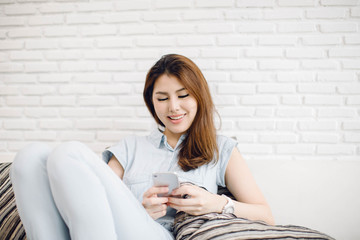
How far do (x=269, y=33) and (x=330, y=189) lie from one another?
3.50ft

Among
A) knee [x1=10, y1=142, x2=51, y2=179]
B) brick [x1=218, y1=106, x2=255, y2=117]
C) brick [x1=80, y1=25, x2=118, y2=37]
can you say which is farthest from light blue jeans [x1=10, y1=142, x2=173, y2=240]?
brick [x1=80, y1=25, x2=118, y2=37]

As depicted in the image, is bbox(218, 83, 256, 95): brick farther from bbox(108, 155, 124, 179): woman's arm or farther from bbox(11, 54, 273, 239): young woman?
bbox(108, 155, 124, 179): woman's arm

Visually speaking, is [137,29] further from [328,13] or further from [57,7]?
[328,13]

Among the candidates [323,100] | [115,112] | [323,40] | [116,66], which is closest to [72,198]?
[115,112]

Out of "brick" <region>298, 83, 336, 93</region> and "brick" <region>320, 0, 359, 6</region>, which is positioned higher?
"brick" <region>320, 0, 359, 6</region>

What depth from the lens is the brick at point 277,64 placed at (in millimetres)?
1756

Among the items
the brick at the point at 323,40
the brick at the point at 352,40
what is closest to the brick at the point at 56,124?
the brick at the point at 323,40

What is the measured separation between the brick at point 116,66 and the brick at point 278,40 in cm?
91

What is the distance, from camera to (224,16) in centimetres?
178

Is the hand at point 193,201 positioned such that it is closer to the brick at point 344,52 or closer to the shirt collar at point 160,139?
the shirt collar at point 160,139

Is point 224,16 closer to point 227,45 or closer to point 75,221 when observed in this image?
point 227,45

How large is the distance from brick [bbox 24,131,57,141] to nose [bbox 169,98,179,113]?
1049 mm

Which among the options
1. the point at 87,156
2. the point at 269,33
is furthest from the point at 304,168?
the point at 87,156

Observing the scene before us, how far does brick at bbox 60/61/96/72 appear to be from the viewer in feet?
6.16
